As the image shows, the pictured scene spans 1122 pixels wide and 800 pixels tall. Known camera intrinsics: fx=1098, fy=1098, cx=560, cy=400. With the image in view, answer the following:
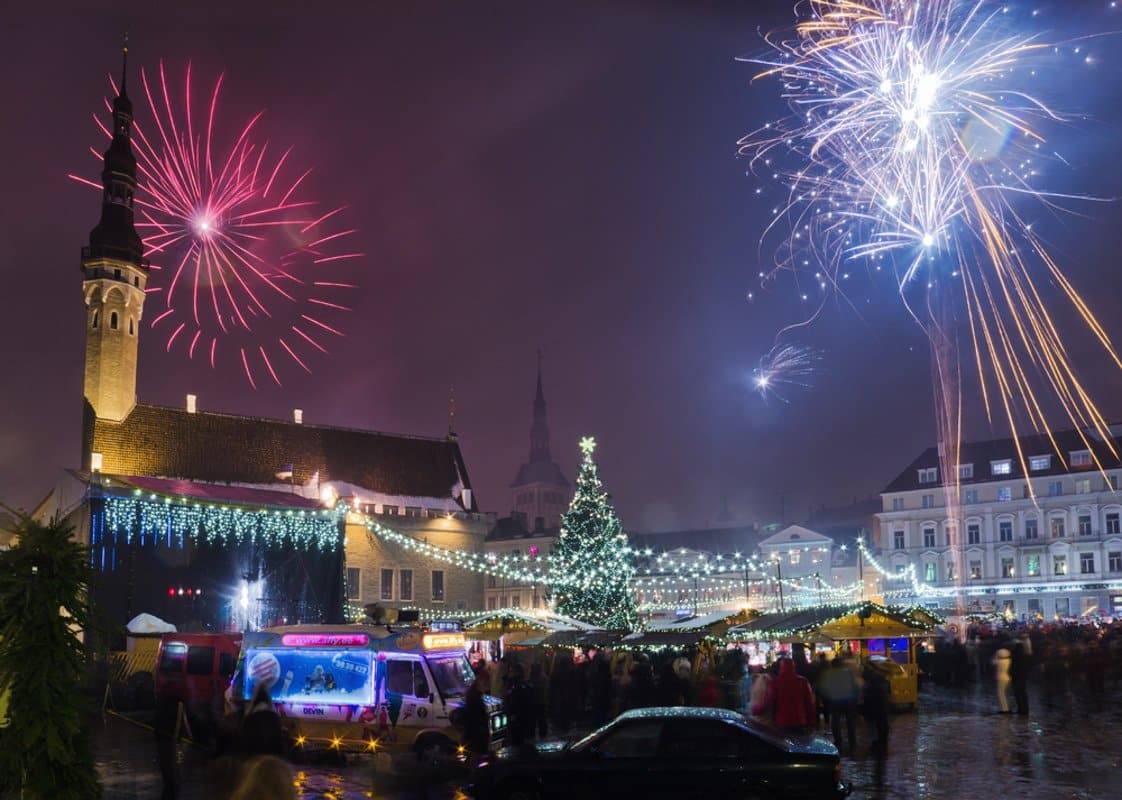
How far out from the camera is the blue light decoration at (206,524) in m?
40.2

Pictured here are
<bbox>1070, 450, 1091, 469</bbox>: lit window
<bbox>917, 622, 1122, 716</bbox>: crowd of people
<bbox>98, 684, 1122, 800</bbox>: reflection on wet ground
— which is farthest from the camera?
<bbox>1070, 450, 1091, 469</bbox>: lit window

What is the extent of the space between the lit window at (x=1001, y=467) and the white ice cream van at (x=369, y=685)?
194 feet

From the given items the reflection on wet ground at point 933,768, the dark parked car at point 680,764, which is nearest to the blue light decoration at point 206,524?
the reflection on wet ground at point 933,768

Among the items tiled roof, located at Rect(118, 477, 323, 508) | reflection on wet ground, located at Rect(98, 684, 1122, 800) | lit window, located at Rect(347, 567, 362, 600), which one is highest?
tiled roof, located at Rect(118, 477, 323, 508)

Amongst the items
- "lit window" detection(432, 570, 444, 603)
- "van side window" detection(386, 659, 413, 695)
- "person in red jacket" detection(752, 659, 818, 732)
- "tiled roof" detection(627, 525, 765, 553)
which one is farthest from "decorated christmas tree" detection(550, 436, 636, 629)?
"tiled roof" detection(627, 525, 765, 553)

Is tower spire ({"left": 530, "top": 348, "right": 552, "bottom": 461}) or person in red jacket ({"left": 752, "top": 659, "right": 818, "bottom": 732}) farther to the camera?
tower spire ({"left": 530, "top": 348, "right": 552, "bottom": 461})

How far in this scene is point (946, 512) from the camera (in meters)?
70.2

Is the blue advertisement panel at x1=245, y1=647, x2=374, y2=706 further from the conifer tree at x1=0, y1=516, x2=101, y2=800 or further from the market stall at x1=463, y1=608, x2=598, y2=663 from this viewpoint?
the market stall at x1=463, y1=608, x2=598, y2=663

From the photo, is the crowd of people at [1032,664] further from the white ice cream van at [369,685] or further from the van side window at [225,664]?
the van side window at [225,664]

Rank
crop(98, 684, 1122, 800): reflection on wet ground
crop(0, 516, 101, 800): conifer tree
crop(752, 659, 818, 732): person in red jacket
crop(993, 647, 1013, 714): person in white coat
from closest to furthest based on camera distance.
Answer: crop(0, 516, 101, 800): conifer tree, crop(98, 684, 1122, 800): reflection on wet ground, crop(752, 659, 818, 732): person in red jacket, crop(993, 647, 1013, 714): person in white coat

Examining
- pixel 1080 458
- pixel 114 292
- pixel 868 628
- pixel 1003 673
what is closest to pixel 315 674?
pixel 1003 673

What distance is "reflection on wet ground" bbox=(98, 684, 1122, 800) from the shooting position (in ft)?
43.2

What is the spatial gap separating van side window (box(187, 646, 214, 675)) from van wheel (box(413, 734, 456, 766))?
8.92 metres

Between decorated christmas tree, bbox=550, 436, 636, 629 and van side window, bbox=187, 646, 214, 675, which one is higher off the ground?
decorated christmas tree, bbox=550, 436, 636, 629
